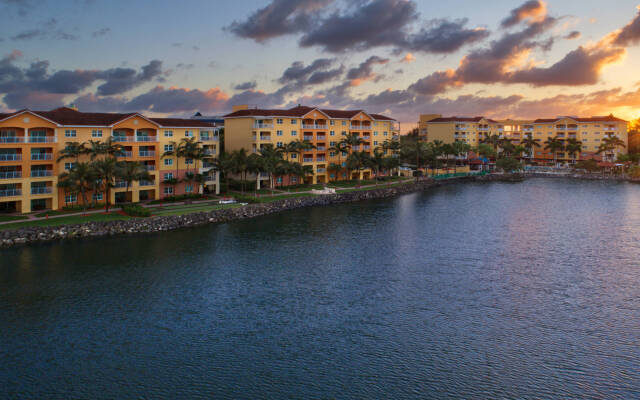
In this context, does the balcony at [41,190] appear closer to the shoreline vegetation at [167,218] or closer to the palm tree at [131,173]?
the shoreline vegetation at [167,218]

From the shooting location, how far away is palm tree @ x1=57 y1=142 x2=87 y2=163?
216ft

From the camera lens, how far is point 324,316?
35656mm

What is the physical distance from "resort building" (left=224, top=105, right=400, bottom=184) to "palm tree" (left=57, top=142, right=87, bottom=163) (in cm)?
3458

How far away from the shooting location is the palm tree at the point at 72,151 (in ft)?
216

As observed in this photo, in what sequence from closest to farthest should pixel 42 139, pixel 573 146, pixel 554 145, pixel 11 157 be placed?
1. pixel 11 157
2. pixel 42 139
3. pixel 573 146
4. pixel 554 145

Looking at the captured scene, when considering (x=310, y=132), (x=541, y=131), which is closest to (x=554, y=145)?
(x=541, y=131)

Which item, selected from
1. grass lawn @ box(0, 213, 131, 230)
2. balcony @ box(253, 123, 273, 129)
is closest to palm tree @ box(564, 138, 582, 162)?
balcony @ box(253, 123, 273, 129)

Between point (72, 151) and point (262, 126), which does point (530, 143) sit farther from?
point (72, 151)

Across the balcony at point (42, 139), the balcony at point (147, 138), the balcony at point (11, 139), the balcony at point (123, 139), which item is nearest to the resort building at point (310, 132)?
the balcony at point (147, 138)

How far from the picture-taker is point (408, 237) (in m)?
61.8

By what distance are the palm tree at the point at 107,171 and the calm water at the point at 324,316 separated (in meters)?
12.6

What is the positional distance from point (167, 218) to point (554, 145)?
474 ft

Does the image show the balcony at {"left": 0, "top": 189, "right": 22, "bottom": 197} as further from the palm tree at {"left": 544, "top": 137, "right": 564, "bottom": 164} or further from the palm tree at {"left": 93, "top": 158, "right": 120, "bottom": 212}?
the palm tree at {"left": 544, "top": 137, "right": 564, "bottom": 164}

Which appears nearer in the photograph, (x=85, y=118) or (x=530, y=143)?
(x=85, y=118)
